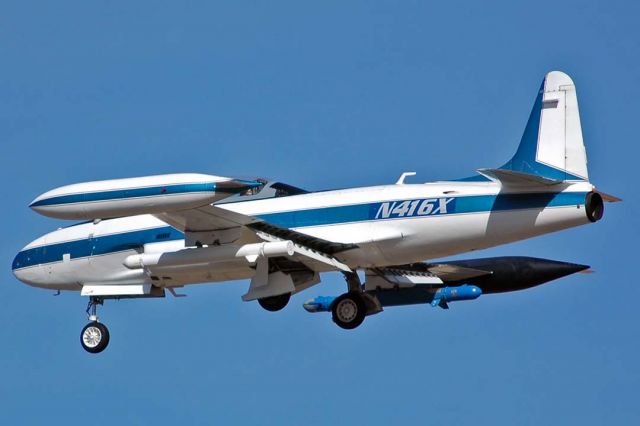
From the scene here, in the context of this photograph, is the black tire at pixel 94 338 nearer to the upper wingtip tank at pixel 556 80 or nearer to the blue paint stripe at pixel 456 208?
the blue paint stripe at pixel 456 208

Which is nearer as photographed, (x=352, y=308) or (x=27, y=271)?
(x=352, y=308)

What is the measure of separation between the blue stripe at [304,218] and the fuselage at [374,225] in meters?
0.02

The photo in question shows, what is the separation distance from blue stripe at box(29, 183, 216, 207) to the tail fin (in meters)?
6.70

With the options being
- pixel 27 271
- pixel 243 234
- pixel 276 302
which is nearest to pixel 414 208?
pixel 243 234

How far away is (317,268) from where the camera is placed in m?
30.8

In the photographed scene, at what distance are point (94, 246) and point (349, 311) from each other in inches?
235

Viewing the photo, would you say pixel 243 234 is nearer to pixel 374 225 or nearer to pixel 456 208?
pixel 374 225

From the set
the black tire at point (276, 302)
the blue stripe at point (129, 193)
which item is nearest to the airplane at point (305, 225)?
the blue stripe at point (129, 193)

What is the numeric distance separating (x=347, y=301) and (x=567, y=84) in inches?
257

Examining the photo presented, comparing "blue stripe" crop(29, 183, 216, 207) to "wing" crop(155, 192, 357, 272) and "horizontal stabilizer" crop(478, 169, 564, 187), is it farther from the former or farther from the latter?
"horizontal stabilizer" crop(478, 169, 564, 187)

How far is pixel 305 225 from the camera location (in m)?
30.6

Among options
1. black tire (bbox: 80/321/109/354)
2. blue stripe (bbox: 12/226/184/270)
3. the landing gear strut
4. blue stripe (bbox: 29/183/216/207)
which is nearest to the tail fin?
the landing gear strut

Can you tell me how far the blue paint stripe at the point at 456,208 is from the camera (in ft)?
93.9

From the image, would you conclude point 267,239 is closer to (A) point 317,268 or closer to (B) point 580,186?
(A) point 317,268
